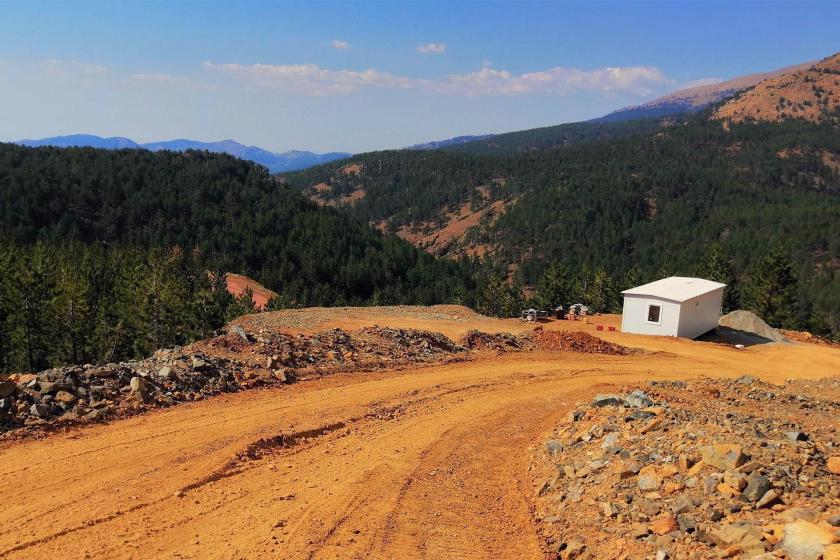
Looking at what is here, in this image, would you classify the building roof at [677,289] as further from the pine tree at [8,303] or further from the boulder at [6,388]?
the pine tree at [8,303]

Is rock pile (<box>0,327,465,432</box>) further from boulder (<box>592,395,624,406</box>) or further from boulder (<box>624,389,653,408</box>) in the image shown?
boulder (<box>624,389,653,408</box>)

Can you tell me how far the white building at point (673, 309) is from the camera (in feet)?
102

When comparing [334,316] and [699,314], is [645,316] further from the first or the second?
[334,316]

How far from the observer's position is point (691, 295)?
103ft

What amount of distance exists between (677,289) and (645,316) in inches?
114

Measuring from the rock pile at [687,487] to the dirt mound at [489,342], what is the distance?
10768 millimetres

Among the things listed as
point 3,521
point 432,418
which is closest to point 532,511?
point 432,418

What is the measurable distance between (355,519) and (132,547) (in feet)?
9.57

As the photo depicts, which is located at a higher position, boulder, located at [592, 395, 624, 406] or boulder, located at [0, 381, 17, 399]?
boulder, located at [0, 381, 17, 399]

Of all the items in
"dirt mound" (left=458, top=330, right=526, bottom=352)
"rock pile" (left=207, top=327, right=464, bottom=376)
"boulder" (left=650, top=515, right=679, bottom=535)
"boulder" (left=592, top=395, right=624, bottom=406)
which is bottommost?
"dirt mound" (left=458, top=330, right=526, bottom=352)

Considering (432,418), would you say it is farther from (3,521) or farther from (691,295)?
(691,295)

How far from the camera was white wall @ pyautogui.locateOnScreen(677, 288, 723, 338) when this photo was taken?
31.1 metres

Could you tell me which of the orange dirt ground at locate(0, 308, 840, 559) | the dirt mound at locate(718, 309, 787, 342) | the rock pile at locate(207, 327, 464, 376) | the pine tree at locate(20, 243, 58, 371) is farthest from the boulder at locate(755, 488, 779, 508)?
the pine tree at locate(20, 243, 58, 371)

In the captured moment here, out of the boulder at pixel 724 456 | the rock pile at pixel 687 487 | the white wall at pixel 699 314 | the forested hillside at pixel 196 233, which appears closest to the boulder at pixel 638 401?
the rock pile at pixel 687 487
